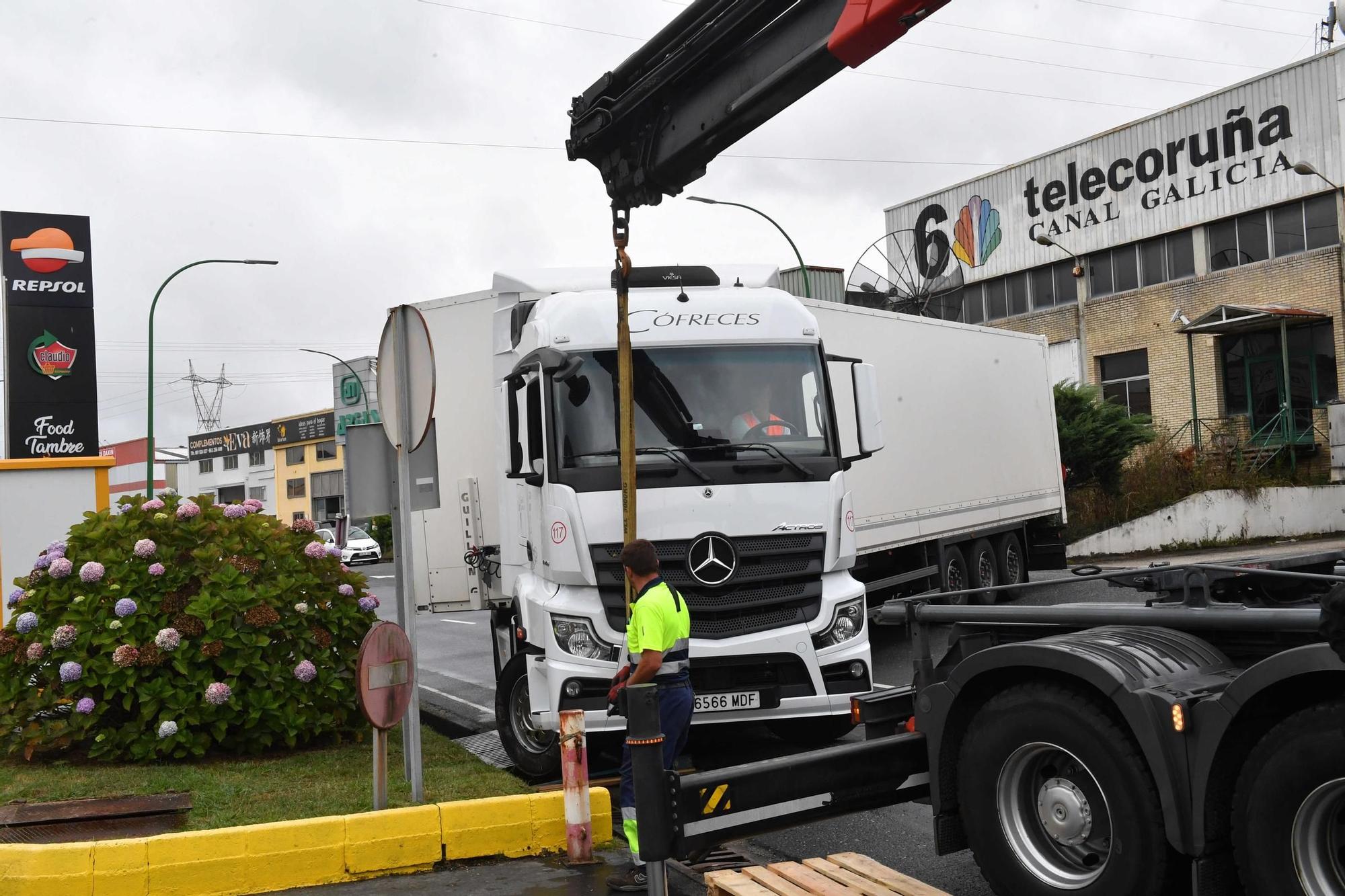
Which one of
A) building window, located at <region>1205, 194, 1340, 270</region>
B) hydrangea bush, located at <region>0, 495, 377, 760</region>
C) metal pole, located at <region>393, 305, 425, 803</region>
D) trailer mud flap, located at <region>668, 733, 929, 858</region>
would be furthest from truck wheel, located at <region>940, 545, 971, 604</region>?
building window, located at <region>1205, 194, 1340, 270</region>

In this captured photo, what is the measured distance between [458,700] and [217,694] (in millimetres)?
4656

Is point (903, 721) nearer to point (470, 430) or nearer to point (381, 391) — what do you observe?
point (381, 391)

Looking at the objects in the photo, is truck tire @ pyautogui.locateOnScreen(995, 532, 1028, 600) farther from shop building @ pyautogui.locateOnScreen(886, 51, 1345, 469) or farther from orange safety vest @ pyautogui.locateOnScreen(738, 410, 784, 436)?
shop building @ pyautogui.locateOnScreen(886, 51, 1345, 469)

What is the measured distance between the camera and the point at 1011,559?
679 inches

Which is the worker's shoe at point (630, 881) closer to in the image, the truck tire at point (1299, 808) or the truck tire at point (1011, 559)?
the truck tire at point (1299, 808)

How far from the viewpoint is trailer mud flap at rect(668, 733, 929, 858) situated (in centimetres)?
479

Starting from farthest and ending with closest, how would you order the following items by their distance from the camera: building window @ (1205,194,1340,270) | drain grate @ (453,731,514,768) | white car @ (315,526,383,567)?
1. white car @ (315,526,383,567)
2. building window @ (1205,194,1340,270)
3. drain grate @ (453,731,514,768)

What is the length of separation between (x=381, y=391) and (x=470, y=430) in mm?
3068

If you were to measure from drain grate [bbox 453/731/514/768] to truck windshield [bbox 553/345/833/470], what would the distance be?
259cm

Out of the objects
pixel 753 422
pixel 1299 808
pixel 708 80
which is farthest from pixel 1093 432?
pixel 1299 808

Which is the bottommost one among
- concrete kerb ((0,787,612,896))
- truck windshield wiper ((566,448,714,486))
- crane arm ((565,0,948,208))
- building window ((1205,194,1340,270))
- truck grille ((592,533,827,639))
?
concrete kerb ((0,787,612,896))

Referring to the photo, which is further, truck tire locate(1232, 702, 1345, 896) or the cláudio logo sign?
the cláudio logo sign

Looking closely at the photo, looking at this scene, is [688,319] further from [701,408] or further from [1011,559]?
[1011,559]

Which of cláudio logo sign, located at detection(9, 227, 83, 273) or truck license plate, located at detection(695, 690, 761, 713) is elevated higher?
cláudio logo sign, located at detection(9, 227, 83, 273)
